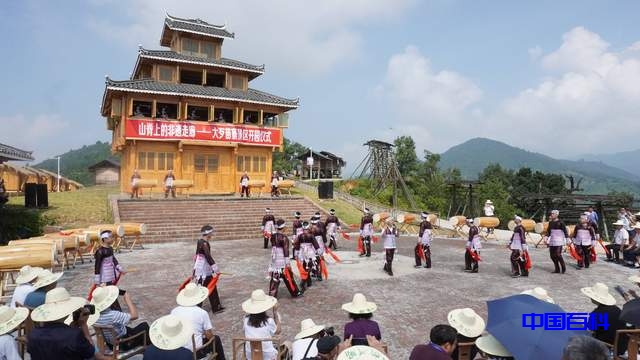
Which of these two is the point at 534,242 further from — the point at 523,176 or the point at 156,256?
the point at 523,176

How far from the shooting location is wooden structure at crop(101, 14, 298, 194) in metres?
25.4

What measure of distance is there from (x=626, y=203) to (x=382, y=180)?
20882mm

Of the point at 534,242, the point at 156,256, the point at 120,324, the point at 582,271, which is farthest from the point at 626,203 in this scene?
the point at 120,324

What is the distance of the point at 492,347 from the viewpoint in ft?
14.9

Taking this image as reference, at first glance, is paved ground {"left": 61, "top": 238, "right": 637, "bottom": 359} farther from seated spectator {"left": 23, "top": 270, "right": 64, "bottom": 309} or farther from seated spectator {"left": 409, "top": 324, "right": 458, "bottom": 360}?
seated spectator {"left": 409, "top": 324, "right": 458, "bottom": 360}

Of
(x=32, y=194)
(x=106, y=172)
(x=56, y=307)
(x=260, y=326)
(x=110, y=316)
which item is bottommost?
(x=260, y=326)

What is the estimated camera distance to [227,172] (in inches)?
1113

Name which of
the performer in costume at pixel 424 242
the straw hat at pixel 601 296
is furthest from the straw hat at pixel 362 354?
the performer in costume at pixel 424 242

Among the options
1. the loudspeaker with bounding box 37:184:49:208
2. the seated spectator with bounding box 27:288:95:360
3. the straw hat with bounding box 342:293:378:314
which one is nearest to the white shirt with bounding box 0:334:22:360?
the seated spectator with bounding box 27:288:95:360

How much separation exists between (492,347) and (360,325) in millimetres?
1591

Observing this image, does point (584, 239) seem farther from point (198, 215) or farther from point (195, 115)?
point (195, 115)

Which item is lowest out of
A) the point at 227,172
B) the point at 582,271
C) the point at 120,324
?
the point at 582,271

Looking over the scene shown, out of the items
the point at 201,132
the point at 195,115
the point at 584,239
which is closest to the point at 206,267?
the point at 584,239

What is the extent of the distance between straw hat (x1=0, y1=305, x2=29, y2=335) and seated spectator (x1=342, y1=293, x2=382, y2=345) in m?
3.92
